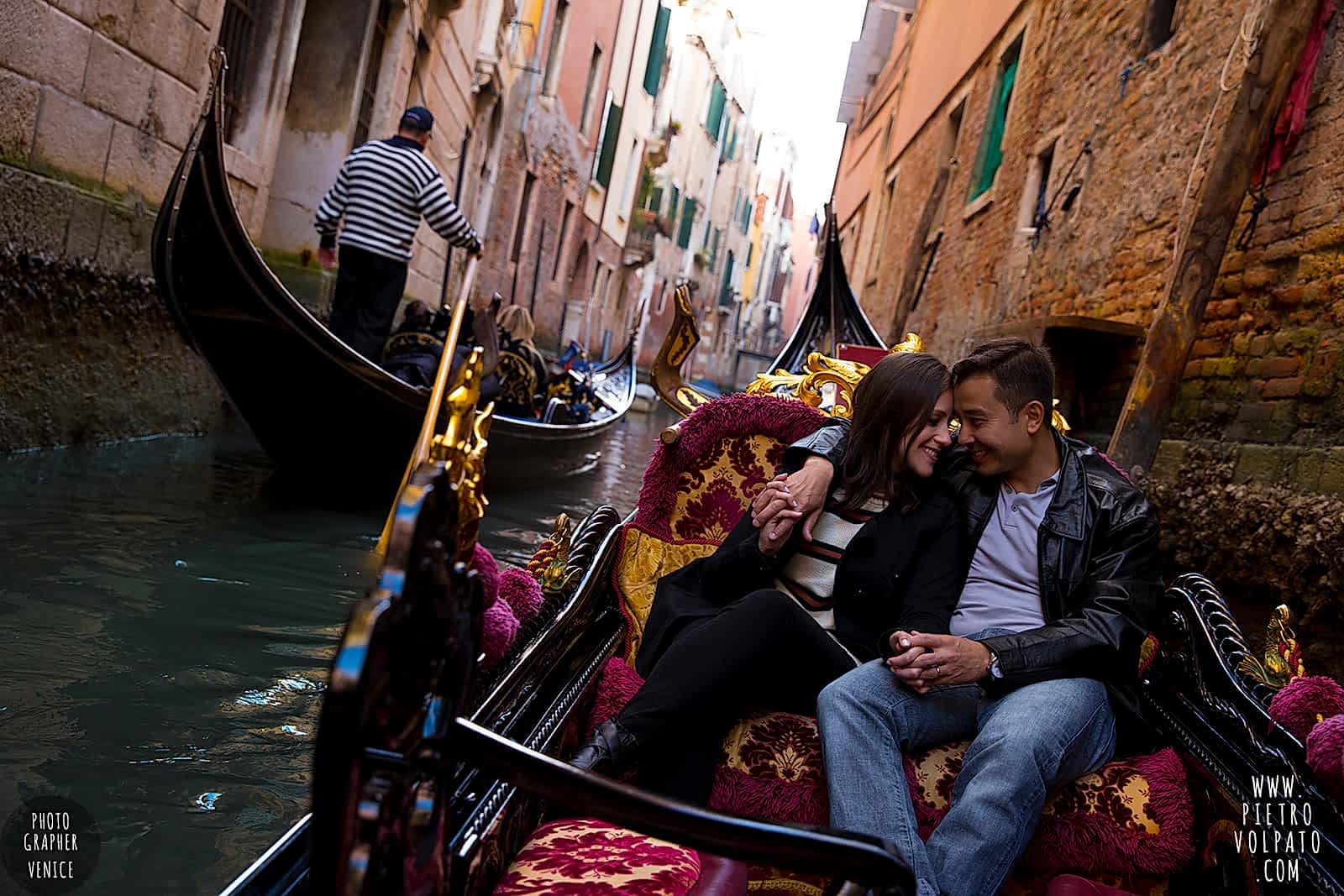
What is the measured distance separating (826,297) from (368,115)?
126 inches

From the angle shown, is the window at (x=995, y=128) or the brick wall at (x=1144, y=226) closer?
the brick wall at (x=1144, y=226)

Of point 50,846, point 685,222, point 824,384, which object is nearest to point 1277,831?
point 824,384

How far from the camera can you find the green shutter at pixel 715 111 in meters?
24.2

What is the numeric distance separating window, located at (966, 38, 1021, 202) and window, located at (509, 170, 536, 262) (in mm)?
4637

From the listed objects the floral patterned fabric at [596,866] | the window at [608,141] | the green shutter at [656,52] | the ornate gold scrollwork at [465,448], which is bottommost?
the floral patterned fabric at [596,866]

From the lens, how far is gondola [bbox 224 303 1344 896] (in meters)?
0.74

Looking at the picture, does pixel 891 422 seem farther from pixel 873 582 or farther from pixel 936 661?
pixel 936 661

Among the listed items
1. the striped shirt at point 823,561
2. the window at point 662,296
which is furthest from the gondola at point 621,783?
the window at point 662,296

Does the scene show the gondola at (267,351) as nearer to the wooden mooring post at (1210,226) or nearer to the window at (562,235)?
the wooden mooring post at (1210,226)

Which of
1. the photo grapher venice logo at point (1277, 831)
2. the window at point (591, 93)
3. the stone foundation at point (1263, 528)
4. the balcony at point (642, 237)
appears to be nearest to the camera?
the photo grapher venice logo at point (1277, 831)

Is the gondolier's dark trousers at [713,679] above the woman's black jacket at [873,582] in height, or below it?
below

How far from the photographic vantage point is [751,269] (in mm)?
35438

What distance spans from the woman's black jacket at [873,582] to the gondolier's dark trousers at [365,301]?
2964mm

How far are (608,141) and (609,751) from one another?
14245mm
